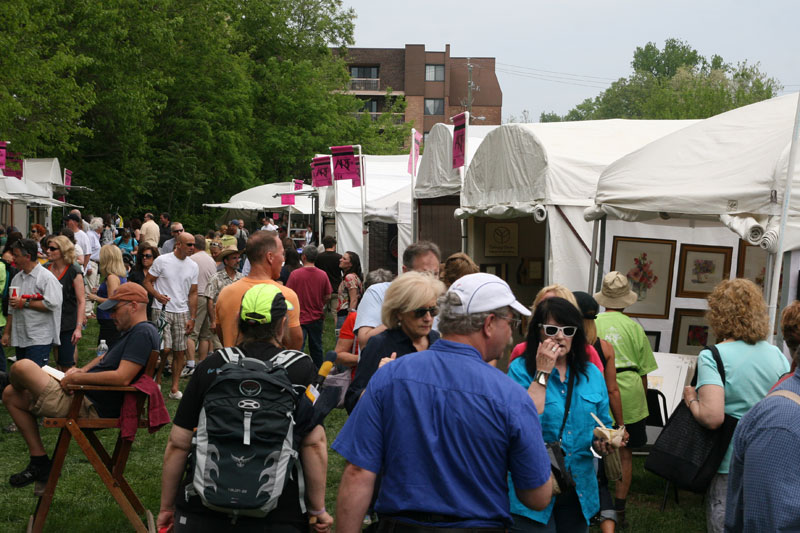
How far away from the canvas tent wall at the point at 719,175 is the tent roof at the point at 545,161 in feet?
5.02

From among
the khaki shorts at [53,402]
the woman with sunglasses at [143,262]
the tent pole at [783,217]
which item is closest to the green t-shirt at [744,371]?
the tent pole at [783,217]

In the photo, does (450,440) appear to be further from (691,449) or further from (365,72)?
(365,72)

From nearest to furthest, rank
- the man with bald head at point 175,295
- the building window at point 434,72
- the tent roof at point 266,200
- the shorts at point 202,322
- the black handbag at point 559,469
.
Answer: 1. the black handbag at point 559,469
2. the man with bald head at point 175,295
3. the shorts at point 202,322
4. the tent roof at point 266,200
5. the building window at point 434,72

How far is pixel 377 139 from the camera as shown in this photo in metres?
43.9

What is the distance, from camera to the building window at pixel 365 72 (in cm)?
7488

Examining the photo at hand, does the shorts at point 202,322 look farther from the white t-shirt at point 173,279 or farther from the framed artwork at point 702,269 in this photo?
the framed artwork at point 702,269

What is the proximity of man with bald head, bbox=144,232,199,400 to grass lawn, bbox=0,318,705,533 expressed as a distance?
1789 mm

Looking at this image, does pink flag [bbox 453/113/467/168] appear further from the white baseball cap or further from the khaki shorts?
the white baseball cap

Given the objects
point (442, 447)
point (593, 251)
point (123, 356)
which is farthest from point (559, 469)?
point (593, 251)

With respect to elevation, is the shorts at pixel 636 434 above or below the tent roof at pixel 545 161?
below

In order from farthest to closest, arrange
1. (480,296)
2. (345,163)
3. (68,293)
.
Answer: (345,163) < (68,293) < (480,296)

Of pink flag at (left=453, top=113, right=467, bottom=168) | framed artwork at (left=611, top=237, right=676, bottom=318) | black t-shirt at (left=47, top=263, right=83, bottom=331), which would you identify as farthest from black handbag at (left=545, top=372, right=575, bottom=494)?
pink flag at (left=453, top=113, right=467, bottom=168)

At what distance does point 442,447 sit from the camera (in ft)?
8.45

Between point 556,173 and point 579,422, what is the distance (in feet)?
18.5
